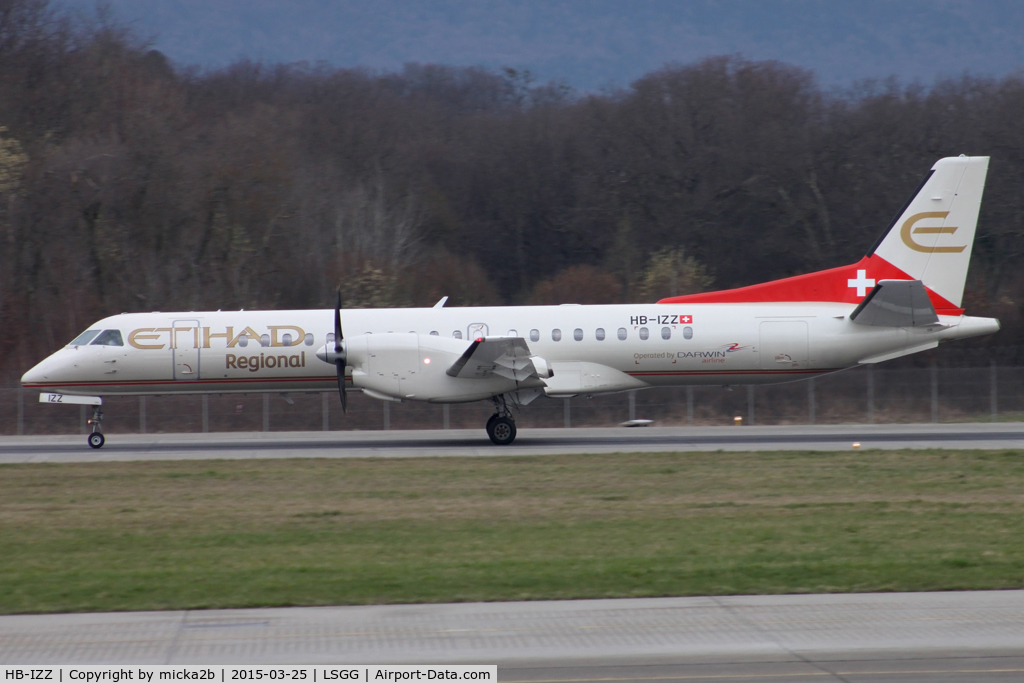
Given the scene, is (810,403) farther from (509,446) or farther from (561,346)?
(509,446)

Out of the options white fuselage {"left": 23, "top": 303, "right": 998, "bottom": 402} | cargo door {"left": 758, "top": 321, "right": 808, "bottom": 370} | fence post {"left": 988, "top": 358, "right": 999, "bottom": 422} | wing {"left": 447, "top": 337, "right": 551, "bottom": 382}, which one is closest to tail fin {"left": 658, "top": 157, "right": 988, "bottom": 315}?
white fuselage {"left": 23, "top": 303, "right": 998, "bottom": 402}

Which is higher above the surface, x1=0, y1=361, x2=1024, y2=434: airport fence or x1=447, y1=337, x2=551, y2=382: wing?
x1=447, y1=337, x2=551, y2=382: wing

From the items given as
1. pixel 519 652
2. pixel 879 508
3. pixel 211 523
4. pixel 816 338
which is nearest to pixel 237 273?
pixel 816 338

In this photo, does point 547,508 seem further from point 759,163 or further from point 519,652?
point 759,163

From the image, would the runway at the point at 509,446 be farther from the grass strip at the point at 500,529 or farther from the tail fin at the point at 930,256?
the tail fin at the point at 930,256

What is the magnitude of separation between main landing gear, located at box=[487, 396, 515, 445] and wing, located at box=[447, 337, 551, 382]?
121 centimetres

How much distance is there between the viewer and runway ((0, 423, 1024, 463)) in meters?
22.4

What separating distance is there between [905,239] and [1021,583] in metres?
16.7

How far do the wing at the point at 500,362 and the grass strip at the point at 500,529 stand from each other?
2.61 m

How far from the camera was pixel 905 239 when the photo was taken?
25.2 meters
